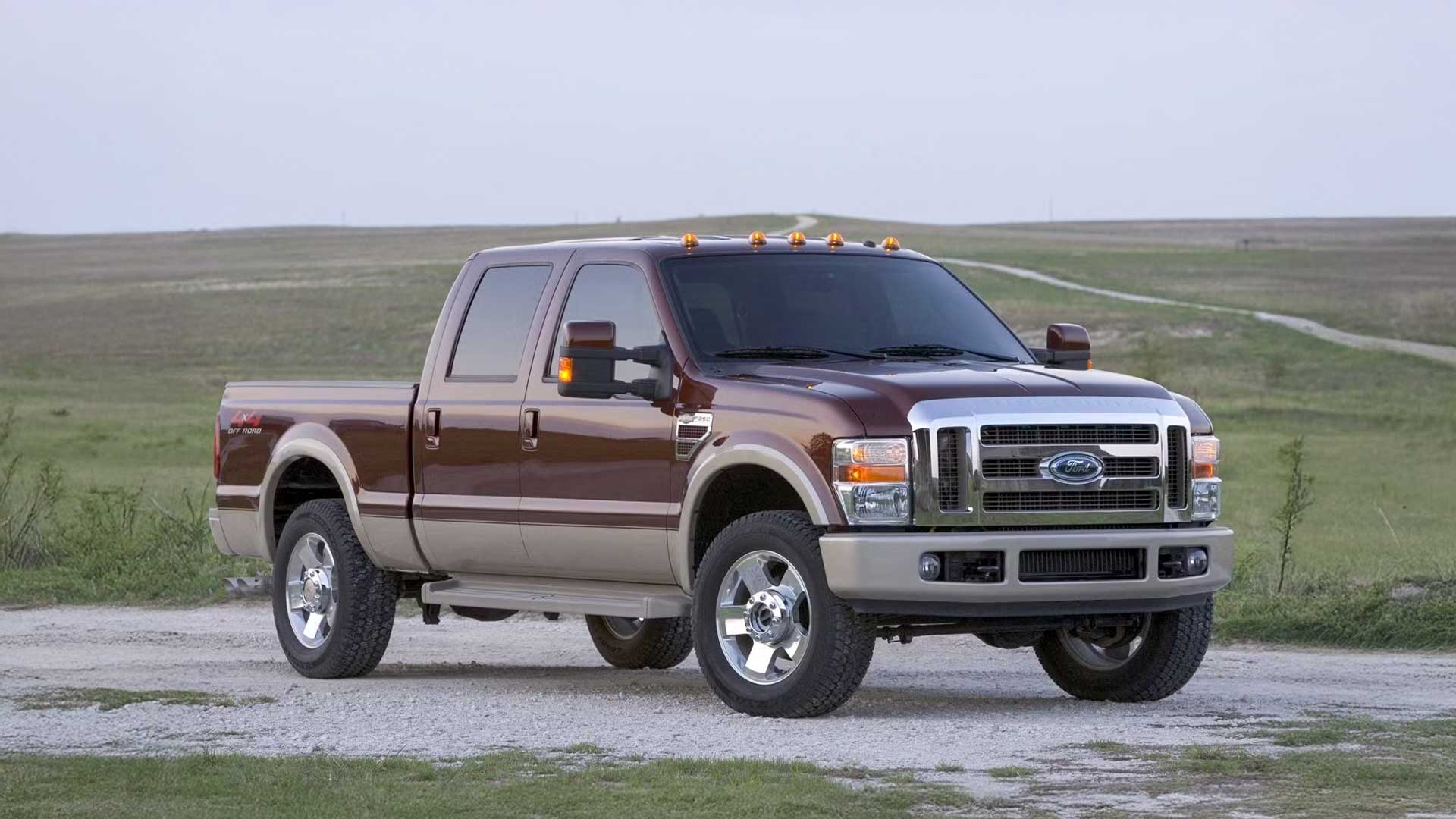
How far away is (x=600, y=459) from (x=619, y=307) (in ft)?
2.39

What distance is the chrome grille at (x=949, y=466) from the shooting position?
9.12 m

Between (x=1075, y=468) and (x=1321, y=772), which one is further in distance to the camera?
(x=1075, y=468)

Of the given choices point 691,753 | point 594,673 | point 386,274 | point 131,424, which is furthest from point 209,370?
point 691,753

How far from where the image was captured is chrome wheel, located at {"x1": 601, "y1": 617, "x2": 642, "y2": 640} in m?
12.4

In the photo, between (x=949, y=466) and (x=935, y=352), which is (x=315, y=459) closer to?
(x=935, y=352)

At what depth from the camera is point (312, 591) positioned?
39.1 feet

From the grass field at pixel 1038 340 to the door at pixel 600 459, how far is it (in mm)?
4455

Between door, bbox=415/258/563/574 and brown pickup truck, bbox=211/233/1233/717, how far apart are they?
0.04 ft

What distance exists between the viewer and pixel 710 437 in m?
9.74

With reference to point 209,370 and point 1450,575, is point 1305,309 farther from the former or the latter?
point 1450,575

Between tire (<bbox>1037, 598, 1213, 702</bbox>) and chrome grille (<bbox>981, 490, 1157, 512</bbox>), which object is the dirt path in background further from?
chrome grille (<bbox>981, 490, 1157, 512</bbox>)

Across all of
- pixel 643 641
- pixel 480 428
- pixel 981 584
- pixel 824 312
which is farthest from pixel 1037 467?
pixel 643 641

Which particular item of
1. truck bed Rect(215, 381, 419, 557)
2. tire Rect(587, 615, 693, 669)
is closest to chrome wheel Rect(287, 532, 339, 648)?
truck bed Rect(215, 381, 419, 557)

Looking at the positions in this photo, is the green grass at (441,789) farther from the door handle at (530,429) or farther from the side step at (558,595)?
the door handle at (530,429)
